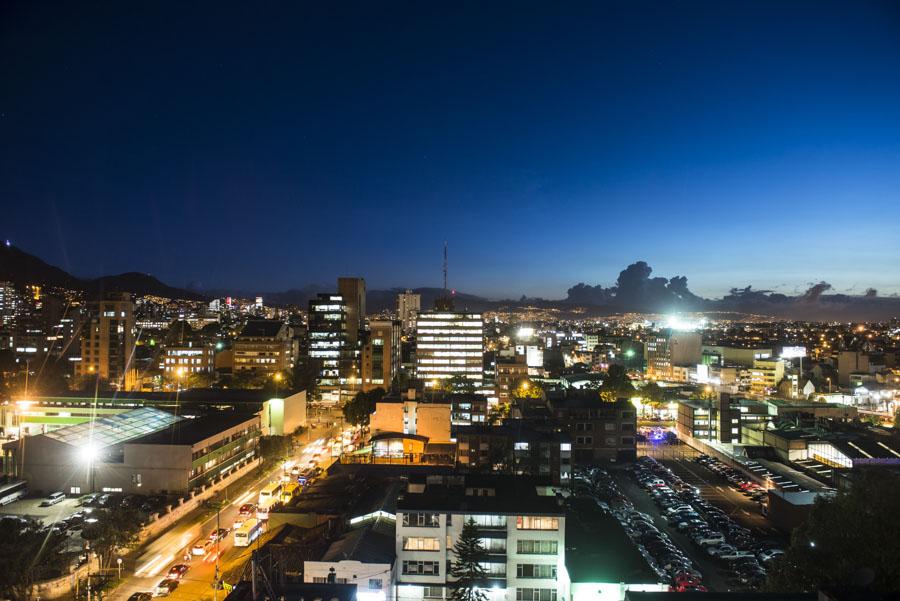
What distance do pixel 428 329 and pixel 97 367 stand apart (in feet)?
69.0

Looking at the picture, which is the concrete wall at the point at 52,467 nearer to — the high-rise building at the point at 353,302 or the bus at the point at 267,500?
the bus at the point at 267,500

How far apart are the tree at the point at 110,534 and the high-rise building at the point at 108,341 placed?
24.4m

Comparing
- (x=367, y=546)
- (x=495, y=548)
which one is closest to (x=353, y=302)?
(x=367, y=546)

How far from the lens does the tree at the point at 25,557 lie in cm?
952

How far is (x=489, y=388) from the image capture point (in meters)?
36.9

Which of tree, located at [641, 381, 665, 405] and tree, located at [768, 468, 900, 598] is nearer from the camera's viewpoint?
tree, located at [768, 468, 900, 598]

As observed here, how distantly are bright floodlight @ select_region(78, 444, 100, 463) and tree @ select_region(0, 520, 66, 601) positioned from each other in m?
5.43

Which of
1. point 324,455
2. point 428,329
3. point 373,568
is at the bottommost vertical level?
point 324,455

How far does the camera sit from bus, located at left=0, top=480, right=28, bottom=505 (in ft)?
50.3

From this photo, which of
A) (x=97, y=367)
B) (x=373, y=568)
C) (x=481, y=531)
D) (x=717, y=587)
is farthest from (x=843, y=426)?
(x=97, y=367)

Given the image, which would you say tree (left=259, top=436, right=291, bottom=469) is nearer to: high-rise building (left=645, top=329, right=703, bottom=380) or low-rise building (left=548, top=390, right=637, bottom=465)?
low-rise building (left=548, top=390, right=637, bottom=465)

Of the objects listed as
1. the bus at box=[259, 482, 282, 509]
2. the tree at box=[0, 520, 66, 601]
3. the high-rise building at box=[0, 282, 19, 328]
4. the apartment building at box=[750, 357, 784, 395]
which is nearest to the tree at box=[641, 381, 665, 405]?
the apartment building at box=[750, 357, 784, 395]

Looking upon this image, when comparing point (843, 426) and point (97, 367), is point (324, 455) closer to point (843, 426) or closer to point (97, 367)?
point (97, 367)

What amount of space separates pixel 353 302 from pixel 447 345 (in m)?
9.53
